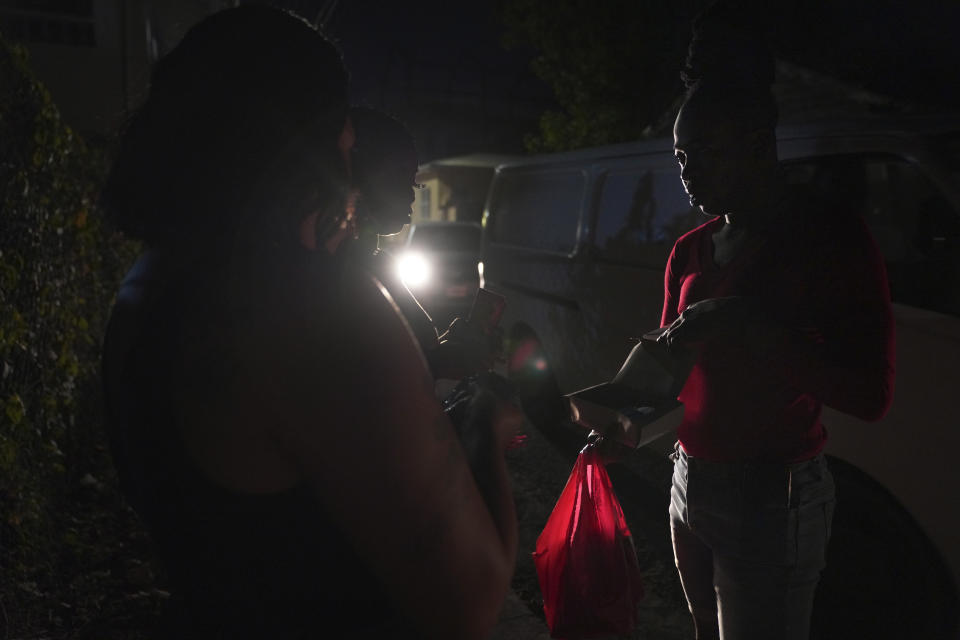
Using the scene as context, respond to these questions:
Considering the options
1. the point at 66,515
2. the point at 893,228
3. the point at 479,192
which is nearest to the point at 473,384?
the point at 893,228

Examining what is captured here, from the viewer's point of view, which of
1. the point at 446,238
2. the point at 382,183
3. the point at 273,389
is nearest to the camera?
the point at 273,389

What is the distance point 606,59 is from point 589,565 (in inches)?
691

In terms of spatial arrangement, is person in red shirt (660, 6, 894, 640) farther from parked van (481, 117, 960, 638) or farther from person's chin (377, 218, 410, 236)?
A: person's chin (377, 218, 410, 236)

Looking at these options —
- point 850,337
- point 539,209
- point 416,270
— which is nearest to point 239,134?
point 850,337

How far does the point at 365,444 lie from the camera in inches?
28.5

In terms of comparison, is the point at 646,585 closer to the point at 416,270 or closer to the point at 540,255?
the point at 540,255

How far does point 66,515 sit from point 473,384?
3.28 meters

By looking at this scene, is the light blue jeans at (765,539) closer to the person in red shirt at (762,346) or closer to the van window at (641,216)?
the person in red shirt at (762,346)

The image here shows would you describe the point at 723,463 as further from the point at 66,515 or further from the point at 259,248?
the point at 66,515

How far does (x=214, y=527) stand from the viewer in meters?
0.81

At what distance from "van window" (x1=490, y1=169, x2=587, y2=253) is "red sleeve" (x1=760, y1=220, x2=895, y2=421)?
3.34 m

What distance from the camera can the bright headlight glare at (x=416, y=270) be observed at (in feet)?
36.4

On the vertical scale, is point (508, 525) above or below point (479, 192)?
below

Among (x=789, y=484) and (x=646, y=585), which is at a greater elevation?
(x=789, y=484)
